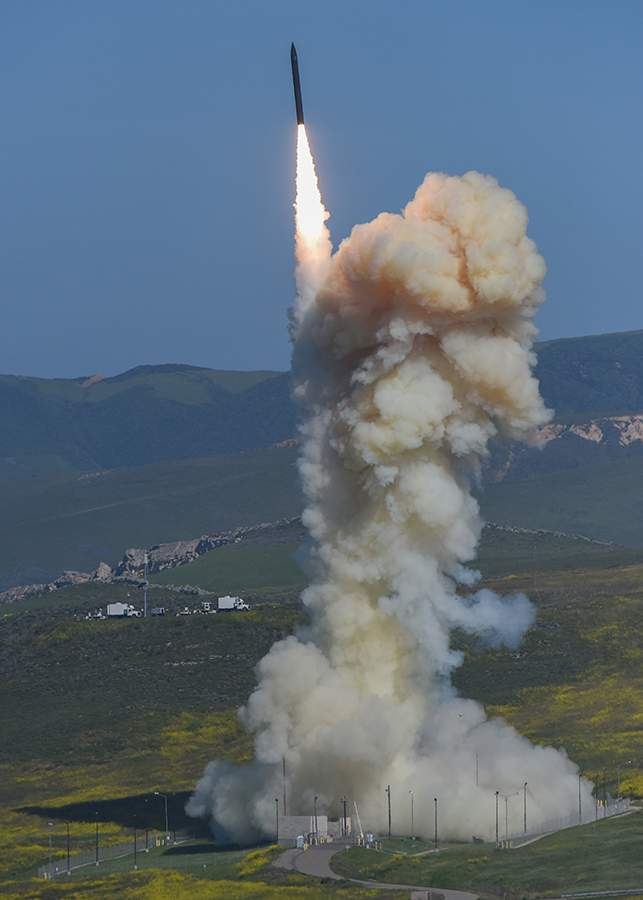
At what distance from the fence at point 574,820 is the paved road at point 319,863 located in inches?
408

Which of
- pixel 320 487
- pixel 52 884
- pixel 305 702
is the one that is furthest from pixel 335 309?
pixel 52 884

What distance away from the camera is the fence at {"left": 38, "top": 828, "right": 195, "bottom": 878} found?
271ft

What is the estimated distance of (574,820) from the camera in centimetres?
8331

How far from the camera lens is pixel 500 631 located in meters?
140

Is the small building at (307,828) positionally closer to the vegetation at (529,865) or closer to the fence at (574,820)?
the vegetation at (529,865)

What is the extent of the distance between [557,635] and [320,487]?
74.6m

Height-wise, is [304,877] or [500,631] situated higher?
[500,631]

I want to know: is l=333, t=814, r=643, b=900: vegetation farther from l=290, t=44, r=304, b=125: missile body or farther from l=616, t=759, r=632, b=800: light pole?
l=290, t=44, r=304, b=125: missile body

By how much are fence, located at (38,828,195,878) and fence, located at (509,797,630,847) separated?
2190 centimetres

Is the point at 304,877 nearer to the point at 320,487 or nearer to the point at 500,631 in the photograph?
the point at 320,487

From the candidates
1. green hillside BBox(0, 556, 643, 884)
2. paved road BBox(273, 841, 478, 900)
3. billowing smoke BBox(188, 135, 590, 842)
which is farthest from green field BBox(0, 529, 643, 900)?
billowing smoke BBox(188, 135, 590, 842)

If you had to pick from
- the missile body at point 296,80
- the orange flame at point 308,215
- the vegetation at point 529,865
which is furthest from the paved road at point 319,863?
the missile body at point 296,80

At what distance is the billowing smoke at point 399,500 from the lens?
7638 centimetres

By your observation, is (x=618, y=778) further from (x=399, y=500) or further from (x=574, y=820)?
(x=399, y=500)
